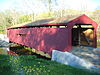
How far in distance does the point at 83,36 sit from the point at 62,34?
3.02 metres

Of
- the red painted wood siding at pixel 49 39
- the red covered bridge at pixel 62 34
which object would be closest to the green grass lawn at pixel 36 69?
the red painted wood siding at pixel 49 39

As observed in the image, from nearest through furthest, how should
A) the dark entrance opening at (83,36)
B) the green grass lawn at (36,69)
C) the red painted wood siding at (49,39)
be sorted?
the green grass lawn at (36,69), the red painted wood siding at (49,39), the dark entrance opening at (83,36)

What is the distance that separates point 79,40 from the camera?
39.1 feet

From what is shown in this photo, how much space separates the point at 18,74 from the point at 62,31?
4945 millimetres

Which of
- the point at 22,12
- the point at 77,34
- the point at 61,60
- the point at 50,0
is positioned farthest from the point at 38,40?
the point at 22,12

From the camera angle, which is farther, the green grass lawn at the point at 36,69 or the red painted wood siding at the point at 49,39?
Result: the red painted wood siding at the point at 49,39

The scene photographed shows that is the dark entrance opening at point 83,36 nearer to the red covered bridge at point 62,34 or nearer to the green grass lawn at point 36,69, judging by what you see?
the red covered bridge at point 62,34

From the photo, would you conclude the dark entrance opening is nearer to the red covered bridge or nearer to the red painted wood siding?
the red covered bridge

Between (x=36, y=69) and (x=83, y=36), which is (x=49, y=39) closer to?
(x=83, y=36)

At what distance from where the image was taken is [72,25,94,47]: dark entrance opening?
1150 cm

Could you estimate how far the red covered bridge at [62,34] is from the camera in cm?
938

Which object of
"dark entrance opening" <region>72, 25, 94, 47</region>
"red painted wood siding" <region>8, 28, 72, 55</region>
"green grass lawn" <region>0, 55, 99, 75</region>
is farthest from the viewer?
"dark entrance opening" <region>72, 25, 94, 47</region>

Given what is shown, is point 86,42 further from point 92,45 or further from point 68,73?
point 68,73

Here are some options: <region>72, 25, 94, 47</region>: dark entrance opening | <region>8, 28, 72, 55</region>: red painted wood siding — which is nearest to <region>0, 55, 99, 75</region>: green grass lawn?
<region>8, 28, 72, 55</region>: red painted wood siding
